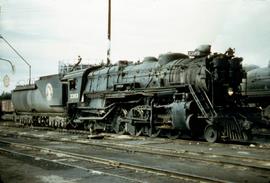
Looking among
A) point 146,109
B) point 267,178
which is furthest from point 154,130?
point 267,178

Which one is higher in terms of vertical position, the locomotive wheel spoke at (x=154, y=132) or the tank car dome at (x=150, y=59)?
the tank car dome at (x=150, y=59)

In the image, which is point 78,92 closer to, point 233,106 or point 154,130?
point 154,130

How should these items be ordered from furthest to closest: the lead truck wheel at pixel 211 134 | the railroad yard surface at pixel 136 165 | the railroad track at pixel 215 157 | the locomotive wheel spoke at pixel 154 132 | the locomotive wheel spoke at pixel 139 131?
the locomotive wheel spoke at pixel 139 131
the locomotive wheel spoke at pixel 154 132
the lead truck wheel at pixel 211 134
the railroad track at pixel 215 157
the railroad yard surface at pixel 136 165

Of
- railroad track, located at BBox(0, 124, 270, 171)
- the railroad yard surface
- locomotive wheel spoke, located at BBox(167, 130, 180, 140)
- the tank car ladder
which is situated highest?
the tank car ladder

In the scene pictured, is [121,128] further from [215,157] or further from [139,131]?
[215,157]

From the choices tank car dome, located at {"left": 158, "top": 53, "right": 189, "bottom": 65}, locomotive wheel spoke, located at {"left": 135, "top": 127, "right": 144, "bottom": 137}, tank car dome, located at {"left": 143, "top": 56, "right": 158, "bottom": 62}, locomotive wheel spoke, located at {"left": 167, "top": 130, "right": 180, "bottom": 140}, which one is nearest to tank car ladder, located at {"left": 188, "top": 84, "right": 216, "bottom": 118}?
locomotive wheel spoke, located at {"left": 167, "top": 130, "right": 180, "bottom": 140}

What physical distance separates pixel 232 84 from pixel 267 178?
788 centimetres

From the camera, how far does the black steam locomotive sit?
46.7 ft

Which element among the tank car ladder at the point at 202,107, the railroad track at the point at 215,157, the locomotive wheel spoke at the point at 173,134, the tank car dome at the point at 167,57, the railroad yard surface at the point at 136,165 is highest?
the tank car dome at the point at 167,57

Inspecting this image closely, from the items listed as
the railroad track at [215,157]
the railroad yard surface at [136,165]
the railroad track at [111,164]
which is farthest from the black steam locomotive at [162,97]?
the railroad track at [111,164]

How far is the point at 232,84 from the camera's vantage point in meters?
15.0

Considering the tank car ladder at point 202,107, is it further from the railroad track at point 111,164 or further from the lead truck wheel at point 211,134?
the railroad track at point 111,164

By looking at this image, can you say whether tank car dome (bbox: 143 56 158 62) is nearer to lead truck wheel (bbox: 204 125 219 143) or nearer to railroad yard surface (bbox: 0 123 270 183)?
lead truck wheel (bbox: 204 125 219 143)

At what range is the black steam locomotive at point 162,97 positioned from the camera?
14.2 metres
